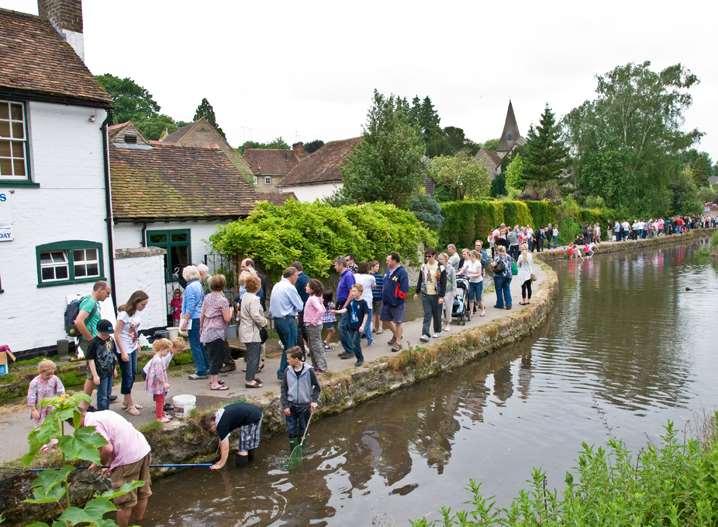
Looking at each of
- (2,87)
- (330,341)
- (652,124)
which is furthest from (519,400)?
(652,124)

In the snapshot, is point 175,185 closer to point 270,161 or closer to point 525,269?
point 525,269

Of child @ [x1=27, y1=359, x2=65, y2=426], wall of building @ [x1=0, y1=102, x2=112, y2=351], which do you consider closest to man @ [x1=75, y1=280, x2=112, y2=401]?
child @ [x1=27, y1=359, x2=65, y2=426]

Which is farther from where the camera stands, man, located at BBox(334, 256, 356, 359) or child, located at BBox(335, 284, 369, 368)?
man, located at BBox(334, 256, 356, 359)

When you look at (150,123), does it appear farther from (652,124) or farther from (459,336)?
(459,336)

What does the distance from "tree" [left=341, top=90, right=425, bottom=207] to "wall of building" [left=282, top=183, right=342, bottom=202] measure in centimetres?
1333

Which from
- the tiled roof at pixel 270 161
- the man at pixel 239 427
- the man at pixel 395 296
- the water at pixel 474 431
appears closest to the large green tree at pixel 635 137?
the tiled roof at pixel 270 161

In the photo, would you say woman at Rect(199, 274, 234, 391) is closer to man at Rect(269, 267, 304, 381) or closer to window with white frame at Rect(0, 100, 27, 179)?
man at Rect(269, 267, 304, 381)

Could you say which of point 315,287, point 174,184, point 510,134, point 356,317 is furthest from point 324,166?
point 510,134

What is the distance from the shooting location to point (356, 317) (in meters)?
11.2

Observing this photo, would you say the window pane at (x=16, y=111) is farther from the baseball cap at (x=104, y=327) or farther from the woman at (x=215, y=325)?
the baseball cap at (x=104, y=327)

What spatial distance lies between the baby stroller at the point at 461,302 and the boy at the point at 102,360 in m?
8.48

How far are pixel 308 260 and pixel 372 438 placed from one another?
730cm

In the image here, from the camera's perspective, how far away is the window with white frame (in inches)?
444

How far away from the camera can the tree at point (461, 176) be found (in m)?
45.4
